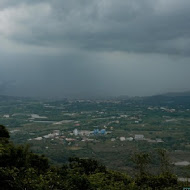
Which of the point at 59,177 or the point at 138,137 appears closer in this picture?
the point at 59,177

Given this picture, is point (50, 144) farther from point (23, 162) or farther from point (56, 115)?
point (56, 115)

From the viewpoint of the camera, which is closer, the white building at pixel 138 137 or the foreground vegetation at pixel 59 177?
the foreground vegetation at pixel 59 177

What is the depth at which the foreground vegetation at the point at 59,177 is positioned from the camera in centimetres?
1011

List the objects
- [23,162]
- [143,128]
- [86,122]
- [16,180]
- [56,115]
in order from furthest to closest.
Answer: [56,115] → [86,122] → [143,128] → [23,162] → [16,180]

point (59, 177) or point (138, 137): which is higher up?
point (59, 177)

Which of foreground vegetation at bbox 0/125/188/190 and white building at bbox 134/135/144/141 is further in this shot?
white building at bbox 134/135/144/141

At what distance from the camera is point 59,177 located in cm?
1163

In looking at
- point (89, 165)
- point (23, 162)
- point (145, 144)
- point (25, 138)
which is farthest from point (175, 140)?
point (23, 162)

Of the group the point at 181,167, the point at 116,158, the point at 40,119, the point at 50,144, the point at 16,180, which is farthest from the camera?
the point at 40,119

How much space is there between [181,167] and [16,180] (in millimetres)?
23606

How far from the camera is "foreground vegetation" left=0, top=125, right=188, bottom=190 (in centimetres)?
1011

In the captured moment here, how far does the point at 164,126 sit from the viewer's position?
62.1 meters

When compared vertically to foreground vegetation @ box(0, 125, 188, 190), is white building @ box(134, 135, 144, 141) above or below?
below

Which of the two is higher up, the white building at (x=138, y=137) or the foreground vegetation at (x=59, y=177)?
the foreground vegetation at (x=59, y=177)
